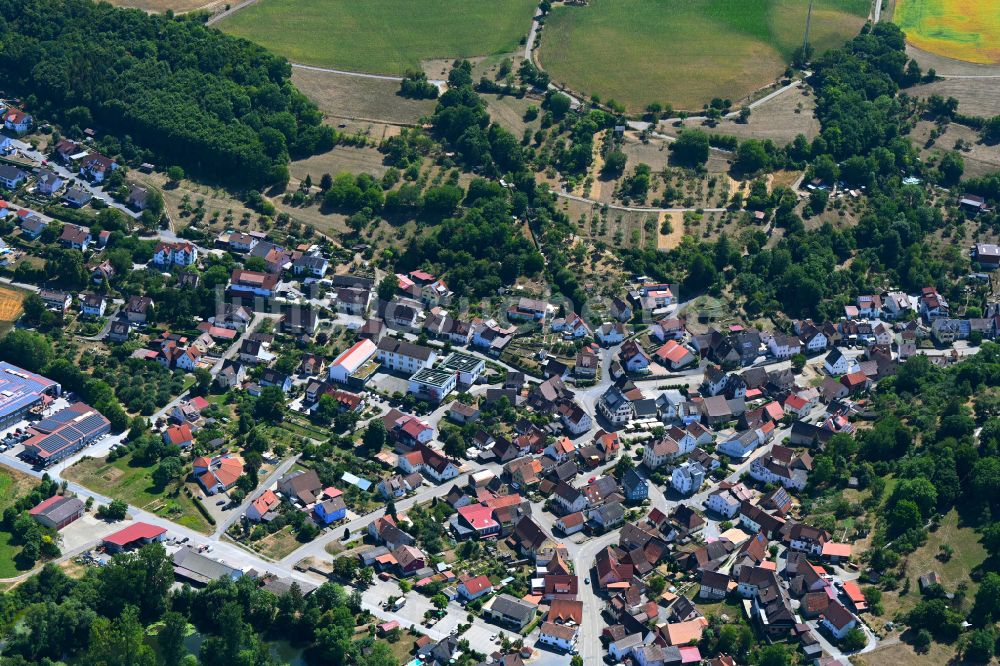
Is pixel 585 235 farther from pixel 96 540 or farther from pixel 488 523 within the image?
pixel 96 540

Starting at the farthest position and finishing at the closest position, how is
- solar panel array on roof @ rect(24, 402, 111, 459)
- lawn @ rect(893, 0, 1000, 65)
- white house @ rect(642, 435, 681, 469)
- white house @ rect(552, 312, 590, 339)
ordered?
lawn @ rect(893, 0, 1000, 65), white house @ rect(552, 312, 590, 339), white house @ rect(642, 435, 681, 469), solar panel array on roof @ rect(24, 402, 111, 459)

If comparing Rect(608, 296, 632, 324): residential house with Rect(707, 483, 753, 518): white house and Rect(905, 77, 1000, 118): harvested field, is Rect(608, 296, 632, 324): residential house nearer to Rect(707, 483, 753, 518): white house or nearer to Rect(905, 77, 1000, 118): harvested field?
Rect(707, 483, 753, 518): white house

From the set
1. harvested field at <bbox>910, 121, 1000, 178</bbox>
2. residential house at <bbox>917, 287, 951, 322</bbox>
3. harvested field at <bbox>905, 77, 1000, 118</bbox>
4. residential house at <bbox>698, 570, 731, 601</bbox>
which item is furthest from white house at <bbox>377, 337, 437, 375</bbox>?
harvested field at <bbox>905, 77, 1000, 118</bbox>

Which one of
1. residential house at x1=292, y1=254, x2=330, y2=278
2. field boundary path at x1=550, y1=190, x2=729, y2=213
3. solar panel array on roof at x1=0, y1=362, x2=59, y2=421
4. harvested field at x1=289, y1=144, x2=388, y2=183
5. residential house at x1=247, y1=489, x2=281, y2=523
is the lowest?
residential house at x1=247, y1=489, x2=281, y2=523

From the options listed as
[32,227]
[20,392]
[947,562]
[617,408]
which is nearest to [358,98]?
[32,227]

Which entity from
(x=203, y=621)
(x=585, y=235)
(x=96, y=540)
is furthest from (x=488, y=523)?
(x=585, y=235)

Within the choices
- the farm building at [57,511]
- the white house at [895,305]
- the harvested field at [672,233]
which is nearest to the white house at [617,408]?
the harvested field at [672,233]
